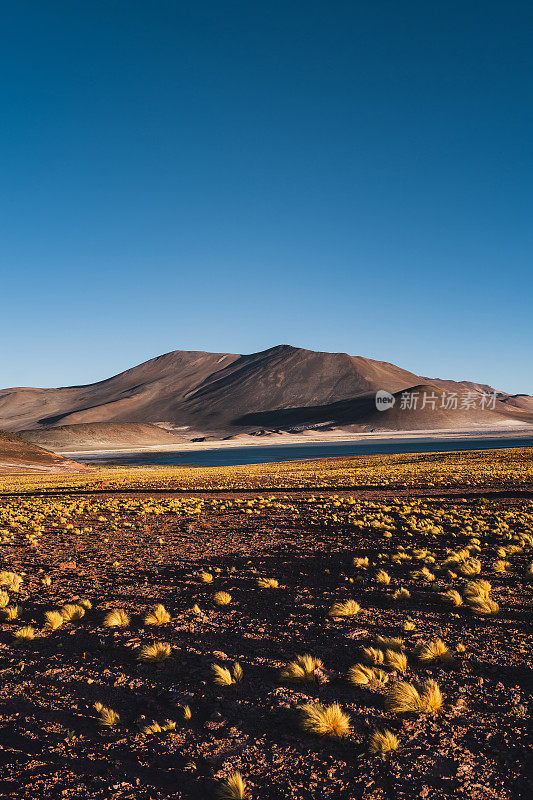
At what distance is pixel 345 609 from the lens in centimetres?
880

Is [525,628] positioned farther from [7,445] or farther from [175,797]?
[7,445]

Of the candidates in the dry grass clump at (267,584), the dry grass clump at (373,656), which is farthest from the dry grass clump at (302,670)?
the dry grass clump at (267,584)

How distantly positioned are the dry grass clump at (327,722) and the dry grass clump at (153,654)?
265 centimetres

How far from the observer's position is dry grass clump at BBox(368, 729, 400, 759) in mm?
4730

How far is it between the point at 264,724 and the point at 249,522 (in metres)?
15.1

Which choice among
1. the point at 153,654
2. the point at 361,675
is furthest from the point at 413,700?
the point at 153,654

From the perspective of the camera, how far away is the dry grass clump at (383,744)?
15.5 ft

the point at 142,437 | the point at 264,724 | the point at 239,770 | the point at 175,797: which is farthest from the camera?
the point at 142,437

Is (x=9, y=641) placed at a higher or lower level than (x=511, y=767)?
lower

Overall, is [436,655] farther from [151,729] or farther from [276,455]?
[276,455]

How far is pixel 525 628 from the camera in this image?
7.76m

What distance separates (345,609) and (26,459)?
90.8 metres

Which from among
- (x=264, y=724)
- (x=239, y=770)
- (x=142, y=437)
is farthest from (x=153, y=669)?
(x=142, y=437)

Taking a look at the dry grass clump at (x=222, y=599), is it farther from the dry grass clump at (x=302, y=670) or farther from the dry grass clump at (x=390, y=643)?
the dry grass clump at (x=390, y=643)
